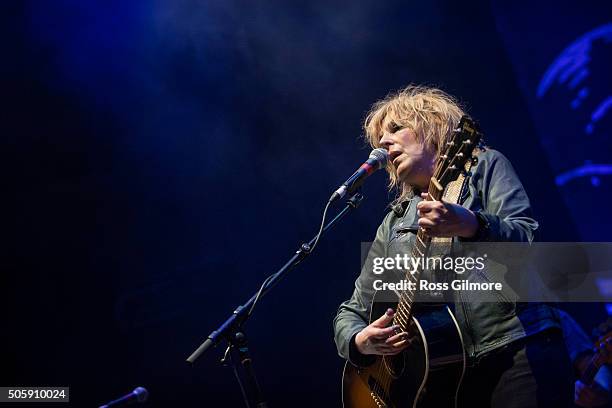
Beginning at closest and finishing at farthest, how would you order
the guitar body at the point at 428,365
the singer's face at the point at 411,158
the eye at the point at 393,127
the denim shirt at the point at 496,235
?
the denim shirt at the point at 496,235 → the guitar body at the point at 428,365 → the singer's face at the point at 411,158 → the eye at the point at 393,127

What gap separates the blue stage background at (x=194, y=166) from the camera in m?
4.01

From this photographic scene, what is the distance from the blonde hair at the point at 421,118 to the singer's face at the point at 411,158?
0.09ft

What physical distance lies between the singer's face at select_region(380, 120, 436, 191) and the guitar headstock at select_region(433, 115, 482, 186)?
17.5 inches

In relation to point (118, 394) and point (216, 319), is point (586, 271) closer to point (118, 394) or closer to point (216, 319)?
point (216, 319)

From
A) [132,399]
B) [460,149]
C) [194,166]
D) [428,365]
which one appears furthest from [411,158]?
[194,166]

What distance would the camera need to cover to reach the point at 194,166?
4.36m

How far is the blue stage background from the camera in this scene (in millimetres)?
4012

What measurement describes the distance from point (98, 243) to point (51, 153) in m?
0.73

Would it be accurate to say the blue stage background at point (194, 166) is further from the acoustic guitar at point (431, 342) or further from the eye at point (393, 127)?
the acoustic guitar at point (431, 342)

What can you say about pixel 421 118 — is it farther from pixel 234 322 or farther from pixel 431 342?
pixel 234 322

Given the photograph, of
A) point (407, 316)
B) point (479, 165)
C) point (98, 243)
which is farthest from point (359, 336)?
point (98, 243)

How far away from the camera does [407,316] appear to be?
6.93ft

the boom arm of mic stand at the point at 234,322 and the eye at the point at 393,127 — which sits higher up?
the eye at the point at 393,127

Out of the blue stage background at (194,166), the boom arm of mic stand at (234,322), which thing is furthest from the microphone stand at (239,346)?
the blue stage background at (194,166)
